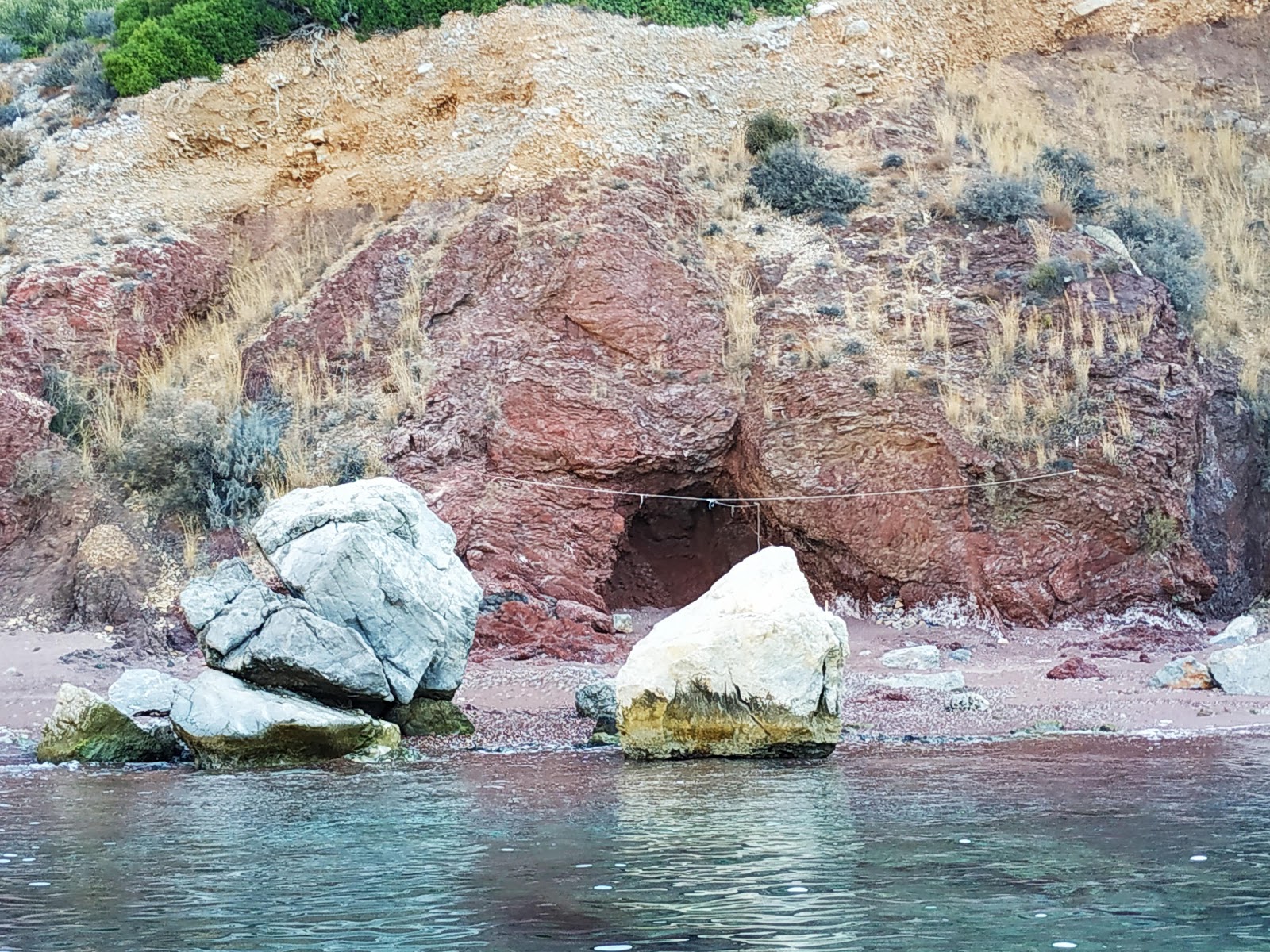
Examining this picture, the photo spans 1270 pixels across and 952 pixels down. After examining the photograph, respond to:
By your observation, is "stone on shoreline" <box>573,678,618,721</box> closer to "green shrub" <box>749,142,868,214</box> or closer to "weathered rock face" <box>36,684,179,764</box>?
"weathered rock face" <box>36,684,179,764</box>

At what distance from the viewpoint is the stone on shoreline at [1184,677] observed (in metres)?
10.4

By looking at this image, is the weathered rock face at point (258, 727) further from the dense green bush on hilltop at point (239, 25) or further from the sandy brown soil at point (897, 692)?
the dense green bush on hilltop at point (239, 25)

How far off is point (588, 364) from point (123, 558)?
575 cm

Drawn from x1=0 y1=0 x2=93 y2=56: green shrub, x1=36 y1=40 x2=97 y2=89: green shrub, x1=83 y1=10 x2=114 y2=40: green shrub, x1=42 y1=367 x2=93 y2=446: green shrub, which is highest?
x1=0 y1=0 x2=93 y2=56: green shrub

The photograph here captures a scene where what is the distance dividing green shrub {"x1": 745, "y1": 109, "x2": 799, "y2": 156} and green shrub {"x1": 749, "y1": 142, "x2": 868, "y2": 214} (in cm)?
53

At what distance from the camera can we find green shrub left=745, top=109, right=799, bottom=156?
66.0 feet

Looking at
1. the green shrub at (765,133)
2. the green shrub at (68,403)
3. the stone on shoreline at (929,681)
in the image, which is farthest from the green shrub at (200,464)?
the green shrub at (765,133)

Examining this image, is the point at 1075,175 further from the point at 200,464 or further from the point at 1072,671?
the point at 200,464

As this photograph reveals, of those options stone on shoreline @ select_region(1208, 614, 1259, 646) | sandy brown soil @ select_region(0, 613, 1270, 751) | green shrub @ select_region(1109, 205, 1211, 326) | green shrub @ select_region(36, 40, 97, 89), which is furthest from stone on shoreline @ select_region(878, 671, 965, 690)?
green shrub @ select_region(36, 40, 97, 89)

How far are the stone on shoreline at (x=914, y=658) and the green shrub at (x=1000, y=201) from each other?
24.8 ft

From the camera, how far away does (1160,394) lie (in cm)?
1495

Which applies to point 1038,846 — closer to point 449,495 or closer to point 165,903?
point 165,903

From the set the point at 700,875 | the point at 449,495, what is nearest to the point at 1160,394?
the point at 449,495

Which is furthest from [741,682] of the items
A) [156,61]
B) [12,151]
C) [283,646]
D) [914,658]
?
[12,151]
